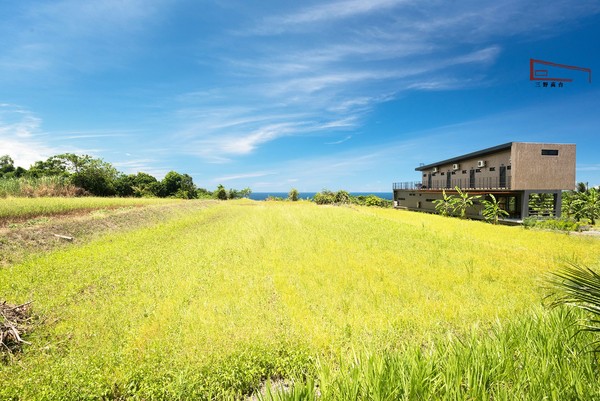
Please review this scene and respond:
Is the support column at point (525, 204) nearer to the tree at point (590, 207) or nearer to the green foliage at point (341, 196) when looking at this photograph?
the tree at point (590, 207)

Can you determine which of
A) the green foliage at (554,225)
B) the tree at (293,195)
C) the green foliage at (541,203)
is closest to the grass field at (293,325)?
the green foliage at (554,225)

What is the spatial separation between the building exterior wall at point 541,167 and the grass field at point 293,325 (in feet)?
56.5

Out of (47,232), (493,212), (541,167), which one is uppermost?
(541,167)

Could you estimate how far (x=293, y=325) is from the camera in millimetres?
6336

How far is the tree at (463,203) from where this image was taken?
32594 millimetres

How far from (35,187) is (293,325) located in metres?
35.8

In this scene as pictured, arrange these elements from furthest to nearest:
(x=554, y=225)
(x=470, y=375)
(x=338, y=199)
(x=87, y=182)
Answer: (x=338, y=199)
(x=87, y=182)
(x=554, y=225)
(x=470, y=375)

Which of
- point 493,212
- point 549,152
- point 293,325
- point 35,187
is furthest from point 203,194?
point 293,325

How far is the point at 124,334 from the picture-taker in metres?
5.91

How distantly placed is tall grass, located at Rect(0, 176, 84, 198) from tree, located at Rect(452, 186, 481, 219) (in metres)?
45.2

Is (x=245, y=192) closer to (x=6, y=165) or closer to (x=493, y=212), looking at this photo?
(x=6, y=165)

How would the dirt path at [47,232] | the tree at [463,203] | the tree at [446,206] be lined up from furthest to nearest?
1. the tree at [446,206]
2. the tree at [463,203]
3. the dirt path at [47,232]

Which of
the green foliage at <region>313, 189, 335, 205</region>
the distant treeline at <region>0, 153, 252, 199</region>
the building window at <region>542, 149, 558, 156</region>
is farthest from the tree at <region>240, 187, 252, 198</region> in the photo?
the building window at <region>542, 149, 558, 156</region>

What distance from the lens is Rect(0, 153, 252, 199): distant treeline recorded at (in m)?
29.7
